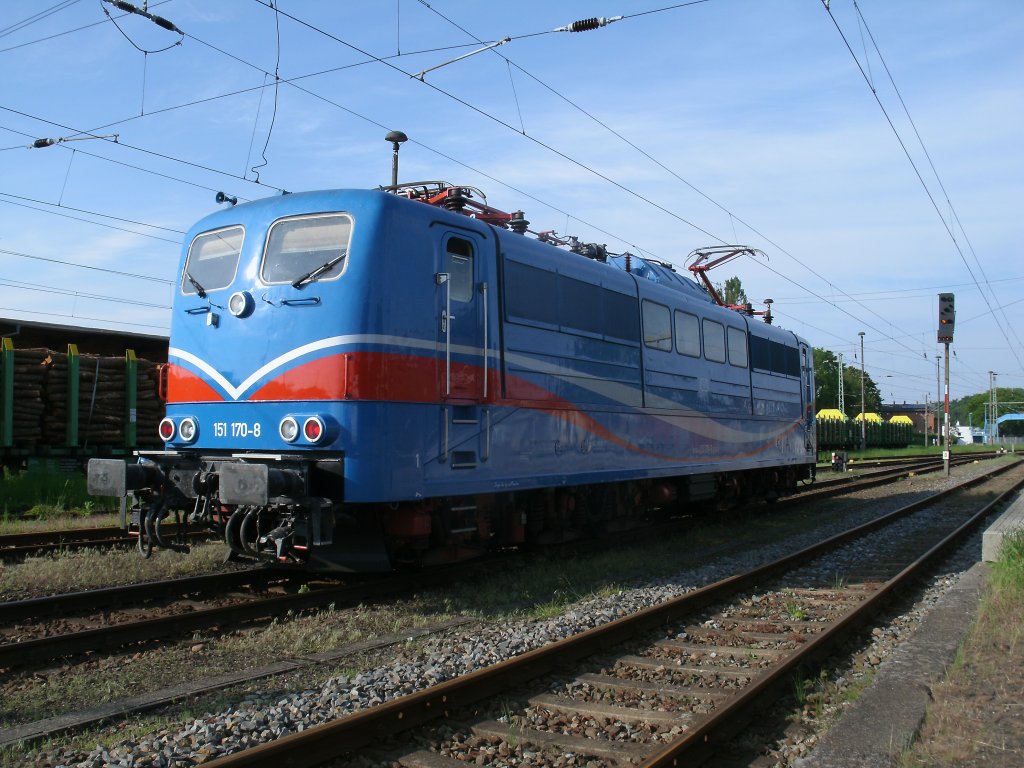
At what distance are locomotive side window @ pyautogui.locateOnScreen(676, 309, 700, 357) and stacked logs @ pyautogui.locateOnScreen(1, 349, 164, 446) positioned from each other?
10.9 metres

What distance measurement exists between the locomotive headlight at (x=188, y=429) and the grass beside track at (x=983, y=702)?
20.0ft

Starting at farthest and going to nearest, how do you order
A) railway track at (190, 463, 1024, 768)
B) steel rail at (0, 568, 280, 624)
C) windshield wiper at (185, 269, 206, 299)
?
1. windshield wiper at (185, 269, 206, 299)
2. steel rail at (0, 568, 280, 624)
3. railway track at (190, 463, 1024, 768)

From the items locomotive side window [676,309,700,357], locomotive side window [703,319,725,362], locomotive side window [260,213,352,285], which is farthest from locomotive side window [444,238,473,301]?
locomotive side window [703,319,725,362]

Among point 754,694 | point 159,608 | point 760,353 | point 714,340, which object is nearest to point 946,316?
point 760,353

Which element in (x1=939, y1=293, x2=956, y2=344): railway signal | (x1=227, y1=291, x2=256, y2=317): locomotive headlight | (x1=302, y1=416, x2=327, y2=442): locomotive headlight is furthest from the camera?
(x1=939, y1=293, x2=956, y2=344): railway signal

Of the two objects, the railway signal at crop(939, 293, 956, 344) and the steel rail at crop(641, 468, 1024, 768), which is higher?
the railway signal at crop(939, 293, 956, 344)

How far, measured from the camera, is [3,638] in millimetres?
6145

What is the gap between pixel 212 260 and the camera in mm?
8172

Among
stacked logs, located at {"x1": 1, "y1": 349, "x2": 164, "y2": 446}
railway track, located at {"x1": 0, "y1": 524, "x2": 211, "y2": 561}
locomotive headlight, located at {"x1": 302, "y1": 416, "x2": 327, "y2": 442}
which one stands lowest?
railway track, located at {"x1": 0, "y1": 524, "x2": 211, "y2": 561}

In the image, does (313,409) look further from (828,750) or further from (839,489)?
(839,489)

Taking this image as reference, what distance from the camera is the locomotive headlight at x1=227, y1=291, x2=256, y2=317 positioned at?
7508mm

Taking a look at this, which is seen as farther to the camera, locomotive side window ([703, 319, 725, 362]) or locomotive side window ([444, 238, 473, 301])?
locomotive side window ([703, 319, 725, 362])

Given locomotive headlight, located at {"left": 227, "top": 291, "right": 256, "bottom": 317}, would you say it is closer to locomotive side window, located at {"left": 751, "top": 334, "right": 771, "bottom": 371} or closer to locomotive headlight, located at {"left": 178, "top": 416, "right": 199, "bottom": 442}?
locomotive headlight, located at {"left": 178, "top": 416, "right": 199, "bottom": 442}

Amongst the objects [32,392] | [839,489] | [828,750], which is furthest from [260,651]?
[839,489]
